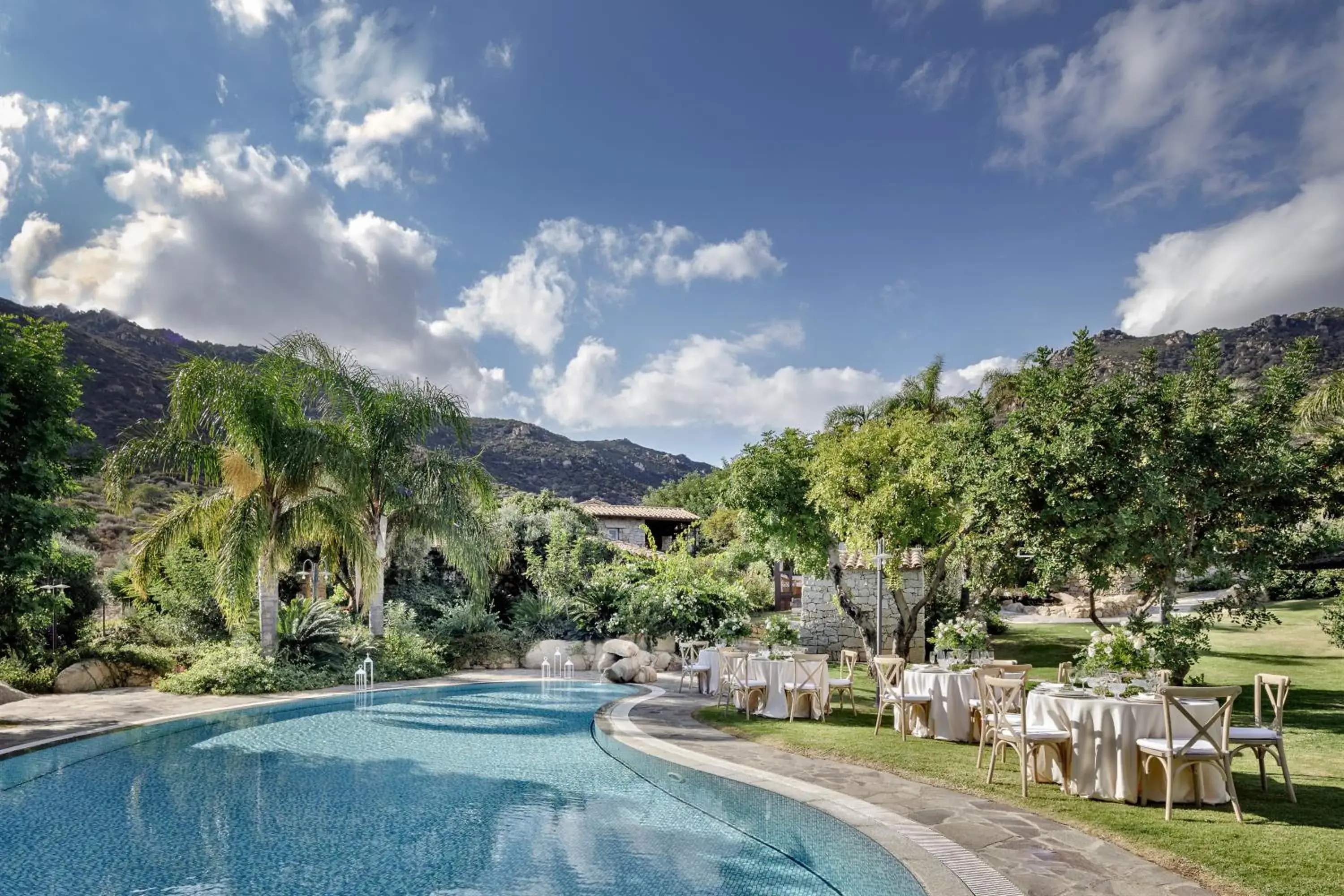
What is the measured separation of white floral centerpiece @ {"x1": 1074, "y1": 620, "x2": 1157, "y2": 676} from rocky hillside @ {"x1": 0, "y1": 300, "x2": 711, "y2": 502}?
15.2 metres

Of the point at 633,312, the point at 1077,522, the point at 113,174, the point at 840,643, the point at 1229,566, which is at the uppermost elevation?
the point at 113,174

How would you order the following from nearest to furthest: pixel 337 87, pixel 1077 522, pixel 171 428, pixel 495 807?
pixel 495 807, pixel 1077 522, pixel 171 428, pixel 337 87

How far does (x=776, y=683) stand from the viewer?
1148 centimetres

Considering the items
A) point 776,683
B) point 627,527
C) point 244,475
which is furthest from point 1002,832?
point 627,527

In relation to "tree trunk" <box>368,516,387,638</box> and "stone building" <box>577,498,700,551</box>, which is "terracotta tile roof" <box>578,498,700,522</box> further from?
"tree trunk" <box>368,516,387,638</box>

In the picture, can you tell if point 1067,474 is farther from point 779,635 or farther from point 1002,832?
point 1002,832

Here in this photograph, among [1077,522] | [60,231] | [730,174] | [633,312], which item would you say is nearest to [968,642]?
[1077,522]

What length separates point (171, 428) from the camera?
1441 cm

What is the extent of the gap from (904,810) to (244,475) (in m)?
13.5

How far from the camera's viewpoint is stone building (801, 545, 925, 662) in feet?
66.5

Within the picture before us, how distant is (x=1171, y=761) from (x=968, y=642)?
3893mm

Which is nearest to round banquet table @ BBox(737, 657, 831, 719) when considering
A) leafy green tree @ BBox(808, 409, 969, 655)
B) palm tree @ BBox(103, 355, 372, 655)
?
leafy green tree @ BBox(808, 409, 969, 655)

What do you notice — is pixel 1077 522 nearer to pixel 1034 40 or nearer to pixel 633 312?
pixel 1034 40

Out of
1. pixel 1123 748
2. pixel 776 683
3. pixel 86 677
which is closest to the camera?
pixel 1123 748
